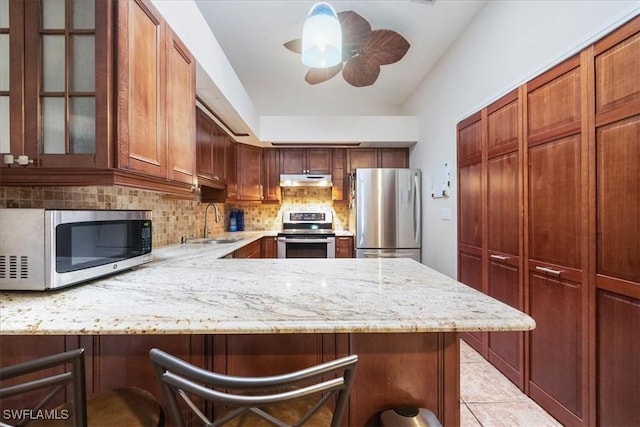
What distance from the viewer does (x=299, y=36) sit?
265cm

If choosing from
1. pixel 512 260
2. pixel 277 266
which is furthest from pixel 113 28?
pixel 512 260

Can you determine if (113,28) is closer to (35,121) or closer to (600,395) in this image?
(35,121)

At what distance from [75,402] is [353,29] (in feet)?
8.05

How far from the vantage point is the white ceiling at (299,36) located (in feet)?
7.34

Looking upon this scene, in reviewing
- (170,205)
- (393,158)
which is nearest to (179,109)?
(170,205)

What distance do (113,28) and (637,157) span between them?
2.20 meters

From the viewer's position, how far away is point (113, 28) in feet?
3.69

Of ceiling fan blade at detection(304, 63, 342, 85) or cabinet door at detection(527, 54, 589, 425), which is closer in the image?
cabinet door at detection(527, 54, 589, 425)

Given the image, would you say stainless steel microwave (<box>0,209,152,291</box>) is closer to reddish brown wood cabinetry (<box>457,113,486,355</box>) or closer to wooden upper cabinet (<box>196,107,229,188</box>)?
wooden upper cabinet (<box>196,107,229,188</box>)

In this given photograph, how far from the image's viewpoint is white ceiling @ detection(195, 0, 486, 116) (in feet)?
7.34

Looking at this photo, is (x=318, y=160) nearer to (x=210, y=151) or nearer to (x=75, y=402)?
(x=210, y=151)

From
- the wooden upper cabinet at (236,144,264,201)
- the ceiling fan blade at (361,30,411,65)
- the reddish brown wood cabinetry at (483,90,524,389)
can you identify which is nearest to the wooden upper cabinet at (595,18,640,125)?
the reddish brown wood cabinetry at (483,90,524,389)

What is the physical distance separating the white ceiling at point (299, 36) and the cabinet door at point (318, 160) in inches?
28.8

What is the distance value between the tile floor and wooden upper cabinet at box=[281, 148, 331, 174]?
284 cm
